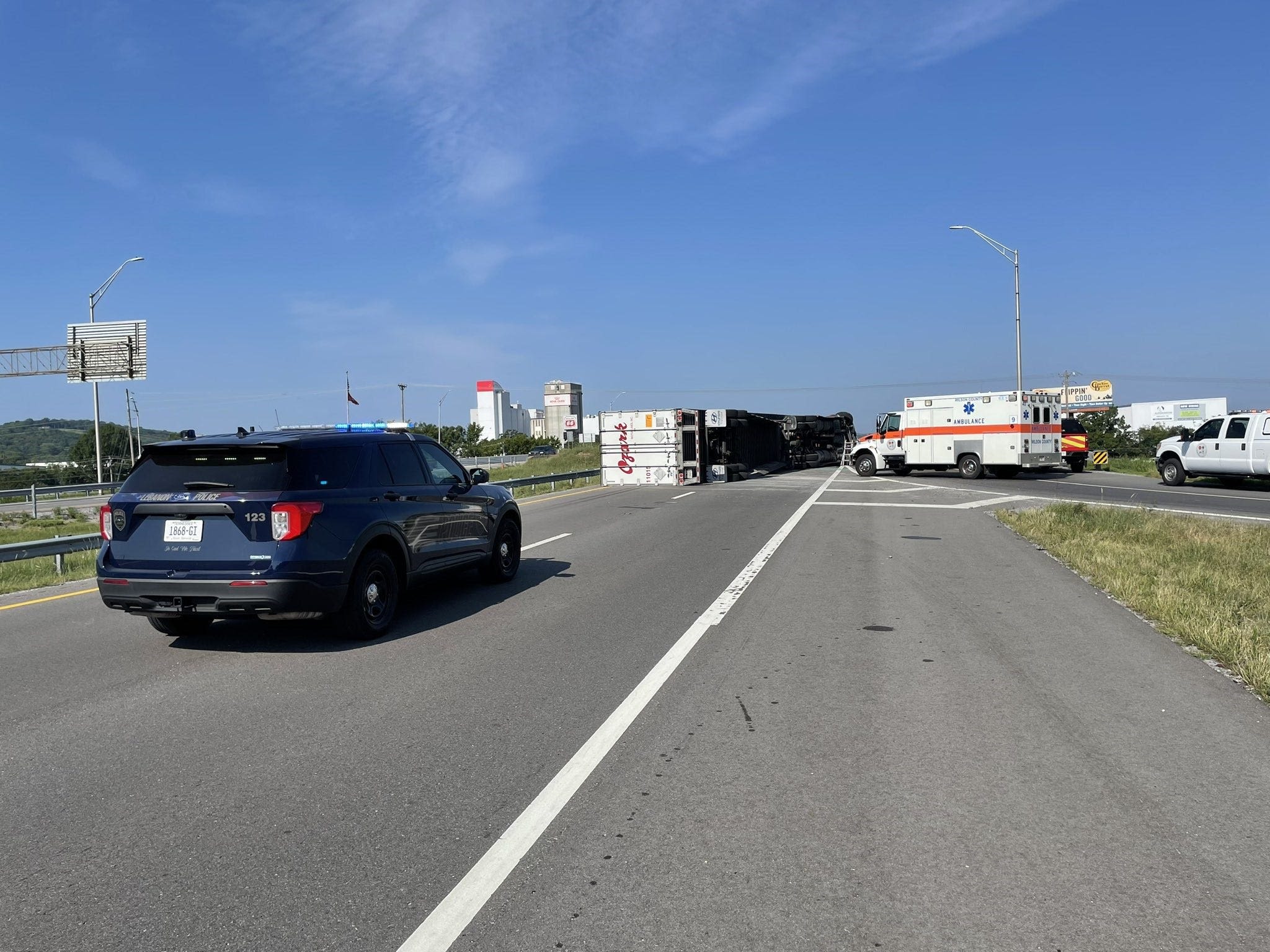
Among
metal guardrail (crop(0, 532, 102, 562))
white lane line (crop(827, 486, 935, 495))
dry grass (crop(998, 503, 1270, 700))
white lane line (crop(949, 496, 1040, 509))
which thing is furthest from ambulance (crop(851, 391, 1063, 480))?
metal guardrail (crop(0, 532, 102, 562))

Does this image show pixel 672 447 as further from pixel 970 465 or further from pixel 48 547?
pixel 48 547

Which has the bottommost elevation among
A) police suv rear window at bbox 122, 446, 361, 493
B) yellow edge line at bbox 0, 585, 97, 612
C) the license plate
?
yellow edge line at bbox 0, 585, 97, 612

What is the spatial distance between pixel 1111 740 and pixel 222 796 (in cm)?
460

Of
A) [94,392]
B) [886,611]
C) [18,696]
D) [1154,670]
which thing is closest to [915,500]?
[886,611]

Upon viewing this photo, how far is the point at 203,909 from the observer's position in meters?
3.42

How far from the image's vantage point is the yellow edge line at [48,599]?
33.0ft

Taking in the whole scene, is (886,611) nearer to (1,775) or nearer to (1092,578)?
(1092,578)

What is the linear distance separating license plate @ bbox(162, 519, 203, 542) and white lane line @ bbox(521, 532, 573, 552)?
6766mm

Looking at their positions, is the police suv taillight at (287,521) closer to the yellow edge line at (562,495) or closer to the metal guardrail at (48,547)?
the metal guardrail at (48,547)

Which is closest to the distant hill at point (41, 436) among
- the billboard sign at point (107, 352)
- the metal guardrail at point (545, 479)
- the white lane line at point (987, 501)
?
the billboard sign at point (107, 352)

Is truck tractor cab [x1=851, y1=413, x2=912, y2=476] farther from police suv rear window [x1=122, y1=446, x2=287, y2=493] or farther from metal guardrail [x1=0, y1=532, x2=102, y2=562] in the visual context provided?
police suv rear window [x1=122, y1=446, x2=287, y2=493]

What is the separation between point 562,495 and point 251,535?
20.9m

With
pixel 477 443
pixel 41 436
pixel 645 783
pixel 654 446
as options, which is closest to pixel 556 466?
pixel 654 446

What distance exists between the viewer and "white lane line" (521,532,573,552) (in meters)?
14.3
